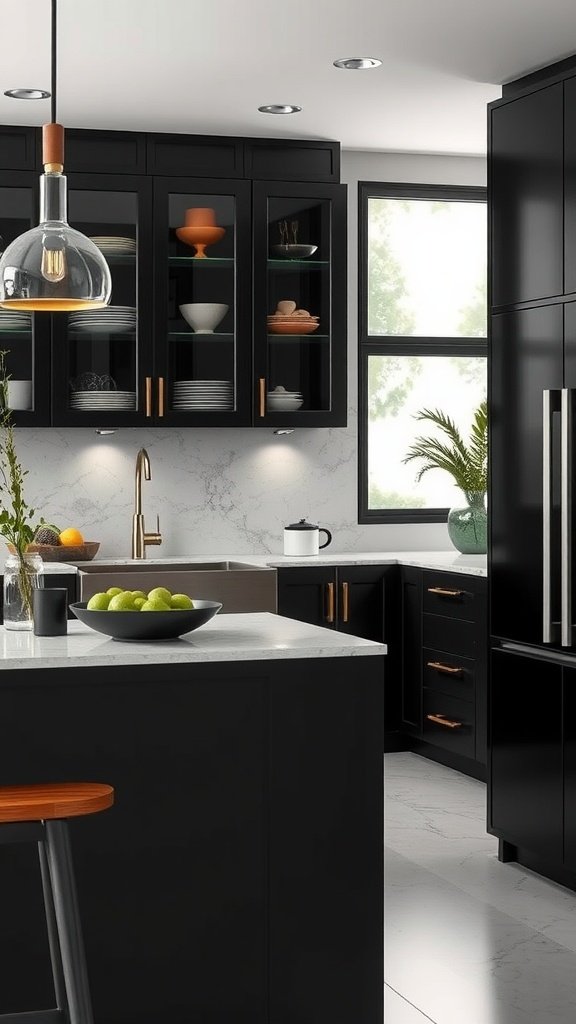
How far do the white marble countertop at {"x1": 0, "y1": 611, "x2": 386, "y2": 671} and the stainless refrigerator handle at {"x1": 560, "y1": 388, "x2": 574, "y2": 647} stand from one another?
3.71ft

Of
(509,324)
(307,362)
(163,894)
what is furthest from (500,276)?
(163,894)

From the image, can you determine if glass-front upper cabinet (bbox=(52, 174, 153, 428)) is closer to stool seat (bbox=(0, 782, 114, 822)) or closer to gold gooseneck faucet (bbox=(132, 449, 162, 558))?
gold gooseneck faucet (bbox=(132, 449, 162, 558))

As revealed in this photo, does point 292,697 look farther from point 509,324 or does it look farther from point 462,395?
point 462,395

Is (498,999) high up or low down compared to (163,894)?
down

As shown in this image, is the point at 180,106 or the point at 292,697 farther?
Result: the point at 180,106

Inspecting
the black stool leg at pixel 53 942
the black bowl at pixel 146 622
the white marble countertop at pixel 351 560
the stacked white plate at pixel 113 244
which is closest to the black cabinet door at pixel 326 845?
the black bowl at pixel 146 622

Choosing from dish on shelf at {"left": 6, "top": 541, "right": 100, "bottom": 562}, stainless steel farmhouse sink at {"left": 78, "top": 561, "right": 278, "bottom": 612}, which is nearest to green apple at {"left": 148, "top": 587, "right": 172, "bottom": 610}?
stainless steel farmhouse sink at {"left": 78, "top": 561, "right": 278, "bottom": 612}

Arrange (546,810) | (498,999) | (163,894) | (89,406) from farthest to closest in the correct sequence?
1. (89,406)
2. (546,810)
3. (498,999)
4. (163,894)

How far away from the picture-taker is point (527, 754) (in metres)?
4.45

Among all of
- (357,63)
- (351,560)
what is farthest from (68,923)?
(351,560)

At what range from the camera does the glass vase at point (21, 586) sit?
3141 mm

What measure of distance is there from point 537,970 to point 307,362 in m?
3.04

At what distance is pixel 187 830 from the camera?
293 centimetres

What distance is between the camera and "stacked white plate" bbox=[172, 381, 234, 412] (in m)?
5.73
